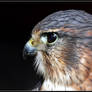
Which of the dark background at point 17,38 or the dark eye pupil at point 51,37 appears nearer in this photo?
the dark eye pupil at point 51,37

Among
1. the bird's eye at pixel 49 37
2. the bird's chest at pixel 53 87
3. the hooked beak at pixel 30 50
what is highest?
the bird's eye at pixel 49 37

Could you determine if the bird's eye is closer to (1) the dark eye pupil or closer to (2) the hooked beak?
(1) the dark eye pupil

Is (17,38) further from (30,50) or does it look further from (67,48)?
(67,48)

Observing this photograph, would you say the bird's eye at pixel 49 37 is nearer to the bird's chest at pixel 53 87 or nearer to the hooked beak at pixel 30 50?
the hooked beak at pixel 30 50

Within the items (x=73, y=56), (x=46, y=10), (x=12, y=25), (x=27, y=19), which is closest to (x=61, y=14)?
(x=73, y=56)

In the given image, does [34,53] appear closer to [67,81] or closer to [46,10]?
[67,81]

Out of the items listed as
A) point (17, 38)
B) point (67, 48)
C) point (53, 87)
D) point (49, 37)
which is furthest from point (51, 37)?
point (17, 38)

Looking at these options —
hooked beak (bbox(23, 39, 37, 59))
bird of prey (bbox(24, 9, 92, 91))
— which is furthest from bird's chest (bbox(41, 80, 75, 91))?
hooked beak (bbox(23, 39, 37, 59))

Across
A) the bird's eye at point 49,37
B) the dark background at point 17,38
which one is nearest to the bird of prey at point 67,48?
the bird's eye at point 49,37

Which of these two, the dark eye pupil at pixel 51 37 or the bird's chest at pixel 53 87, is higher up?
the dark eye pupil at pixel 51 37
